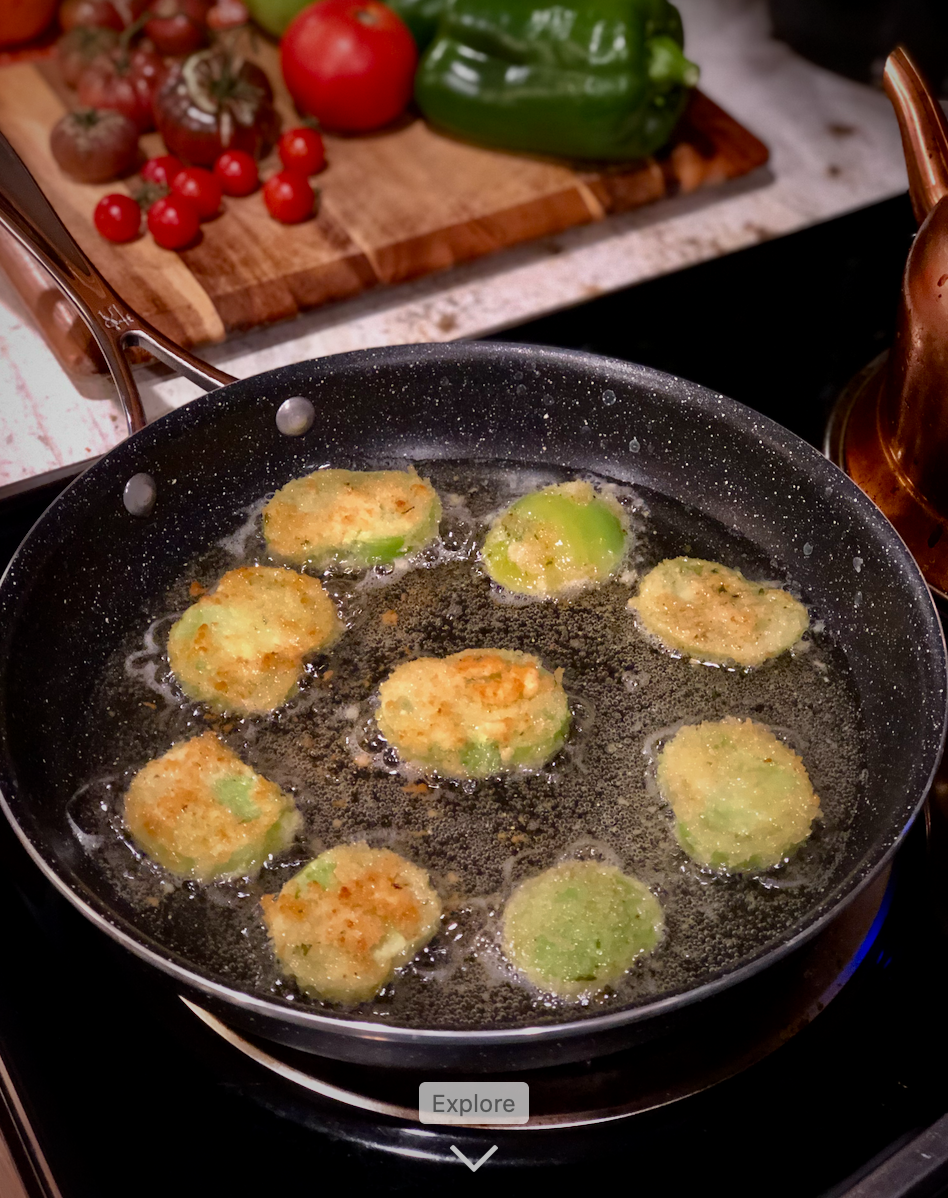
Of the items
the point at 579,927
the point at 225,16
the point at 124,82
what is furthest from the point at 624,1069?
the point at 225,16

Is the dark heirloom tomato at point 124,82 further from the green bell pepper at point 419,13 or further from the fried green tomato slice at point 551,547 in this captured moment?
the fried green tomato slice at point 551,547

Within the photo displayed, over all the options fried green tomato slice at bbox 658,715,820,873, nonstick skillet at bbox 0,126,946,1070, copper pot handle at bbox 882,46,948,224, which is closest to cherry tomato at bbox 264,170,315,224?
nonstick skillet at bbox 0,126,946,1070

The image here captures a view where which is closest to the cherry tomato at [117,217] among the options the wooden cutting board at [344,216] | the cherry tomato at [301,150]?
the wooden cutting board at [344,216]

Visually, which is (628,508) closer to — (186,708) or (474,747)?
(474,747)

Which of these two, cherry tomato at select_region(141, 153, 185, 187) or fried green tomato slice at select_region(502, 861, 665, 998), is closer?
fried green tomato slice at select_region(502, 861, 665, 998)

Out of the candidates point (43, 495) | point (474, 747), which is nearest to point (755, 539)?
point (474, 747)

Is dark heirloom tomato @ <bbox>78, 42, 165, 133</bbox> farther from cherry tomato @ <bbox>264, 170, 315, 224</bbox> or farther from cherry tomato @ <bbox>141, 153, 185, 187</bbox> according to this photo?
cherry tomato @ <bbox>264, 170, 315, 224</bbox>
